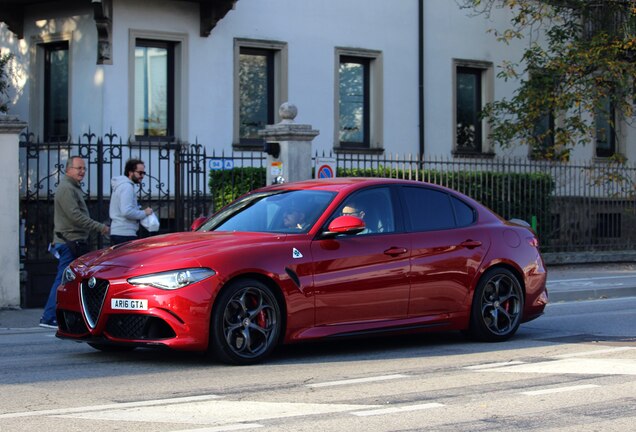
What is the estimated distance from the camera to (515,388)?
8273mm

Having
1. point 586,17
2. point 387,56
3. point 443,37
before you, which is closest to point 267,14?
point 387,56

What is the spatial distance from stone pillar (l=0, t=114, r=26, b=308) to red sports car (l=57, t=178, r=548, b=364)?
15.8 feet

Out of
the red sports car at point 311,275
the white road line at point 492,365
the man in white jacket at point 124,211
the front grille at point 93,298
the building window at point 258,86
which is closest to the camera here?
the red sports car at point 311,275

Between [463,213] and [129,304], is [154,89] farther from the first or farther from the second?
[129,304]

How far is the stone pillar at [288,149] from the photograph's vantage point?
16.8 metres

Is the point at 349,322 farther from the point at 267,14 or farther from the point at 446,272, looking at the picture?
the point at 267,14

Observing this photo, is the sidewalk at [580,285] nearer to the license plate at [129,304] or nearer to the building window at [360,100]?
the license plate at [129,304]

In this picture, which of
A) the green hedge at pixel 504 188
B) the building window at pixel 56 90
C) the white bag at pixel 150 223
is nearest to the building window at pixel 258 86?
the building window at pixel 56 90

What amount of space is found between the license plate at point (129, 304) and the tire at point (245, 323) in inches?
21.8

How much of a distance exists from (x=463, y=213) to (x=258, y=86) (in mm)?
12631

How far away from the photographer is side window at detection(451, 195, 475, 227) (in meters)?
10.9

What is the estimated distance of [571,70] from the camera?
890 inches

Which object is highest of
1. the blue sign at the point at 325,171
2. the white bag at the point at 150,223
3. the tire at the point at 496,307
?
the blue sign at the point at 325,171

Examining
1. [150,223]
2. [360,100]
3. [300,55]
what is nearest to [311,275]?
[150,223]
